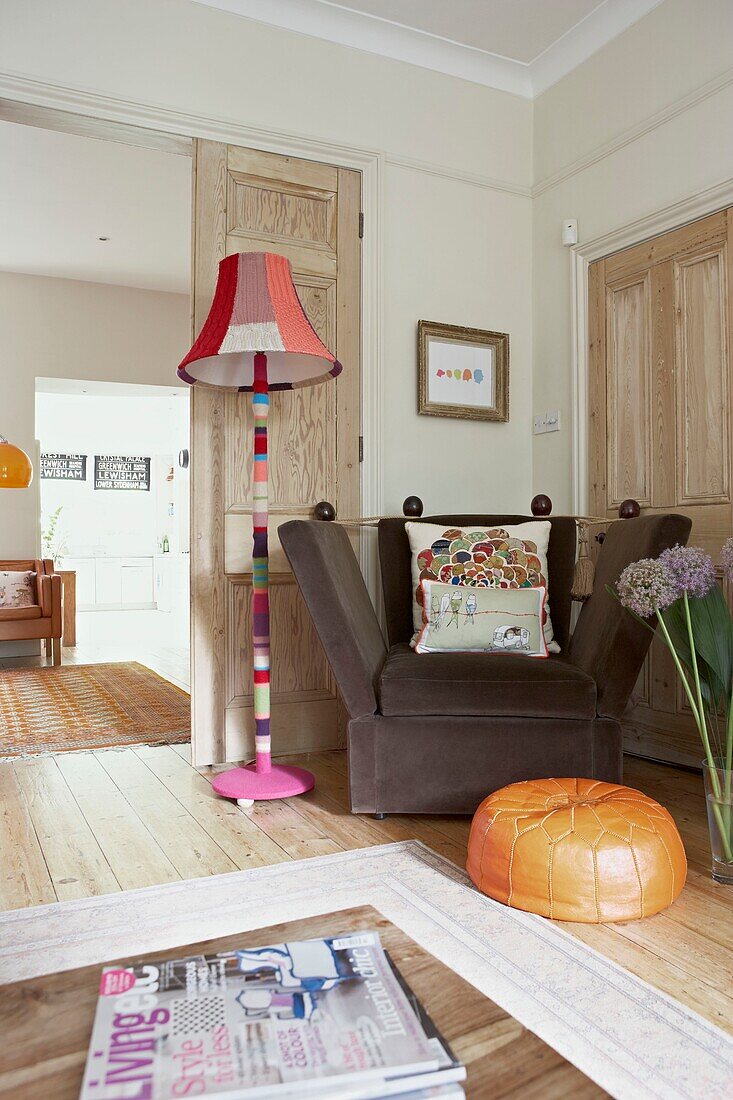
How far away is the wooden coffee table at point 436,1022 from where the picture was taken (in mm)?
712

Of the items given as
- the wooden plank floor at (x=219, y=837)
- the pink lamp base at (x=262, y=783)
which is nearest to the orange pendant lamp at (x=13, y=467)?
the wooden plank floor at (x=219, y=837)

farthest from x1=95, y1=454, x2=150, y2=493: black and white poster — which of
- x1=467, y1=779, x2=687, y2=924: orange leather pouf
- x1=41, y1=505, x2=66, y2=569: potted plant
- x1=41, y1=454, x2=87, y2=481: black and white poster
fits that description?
x1=467, y1=779, x2=687, y2=924: orange leather pouf

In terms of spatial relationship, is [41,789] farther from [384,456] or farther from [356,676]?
[384,456]

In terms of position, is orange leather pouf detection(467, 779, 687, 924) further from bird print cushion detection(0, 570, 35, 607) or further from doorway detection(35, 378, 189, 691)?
doorway detection(35, 378, 189, 691)

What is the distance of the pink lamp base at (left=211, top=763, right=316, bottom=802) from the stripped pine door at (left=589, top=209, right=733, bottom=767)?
1401 millimetres

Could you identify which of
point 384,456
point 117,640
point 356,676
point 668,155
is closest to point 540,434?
point 384,456

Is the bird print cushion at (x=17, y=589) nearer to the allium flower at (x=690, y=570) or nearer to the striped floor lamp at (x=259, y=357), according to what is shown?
the striped floor lamp at (x=259, y=357)

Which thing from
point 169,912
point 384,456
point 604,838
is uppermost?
point 384,456

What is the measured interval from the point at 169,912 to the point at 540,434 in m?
2.68

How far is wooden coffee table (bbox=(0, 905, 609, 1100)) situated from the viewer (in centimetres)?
71

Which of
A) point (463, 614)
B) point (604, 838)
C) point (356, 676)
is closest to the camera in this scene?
point (604, 838)

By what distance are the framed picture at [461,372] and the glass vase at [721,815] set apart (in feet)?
6.63

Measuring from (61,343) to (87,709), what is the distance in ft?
11.6

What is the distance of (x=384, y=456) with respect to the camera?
3521mm
